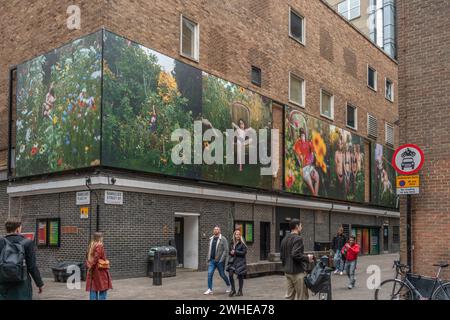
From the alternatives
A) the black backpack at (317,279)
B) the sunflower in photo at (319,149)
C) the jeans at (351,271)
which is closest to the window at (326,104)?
the sunflower in photo at (319,149)

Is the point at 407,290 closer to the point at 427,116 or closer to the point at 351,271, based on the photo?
the point at 427,116

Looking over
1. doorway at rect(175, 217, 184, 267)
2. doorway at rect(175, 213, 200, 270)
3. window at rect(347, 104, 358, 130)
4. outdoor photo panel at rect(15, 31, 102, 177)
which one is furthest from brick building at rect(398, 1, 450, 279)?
window at rect(347, 104, 358, 130)

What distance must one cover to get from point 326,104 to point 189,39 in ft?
40.6

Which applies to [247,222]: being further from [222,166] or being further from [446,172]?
[446,172]

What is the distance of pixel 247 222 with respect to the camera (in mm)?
24156

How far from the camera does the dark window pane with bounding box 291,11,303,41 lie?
29.1 meters

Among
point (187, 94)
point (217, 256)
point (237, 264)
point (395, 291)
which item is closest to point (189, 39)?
point (187, 94)

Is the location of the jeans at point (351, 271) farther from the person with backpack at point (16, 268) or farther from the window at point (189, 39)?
the window at point (189, 39)

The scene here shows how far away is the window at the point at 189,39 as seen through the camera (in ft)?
71.5

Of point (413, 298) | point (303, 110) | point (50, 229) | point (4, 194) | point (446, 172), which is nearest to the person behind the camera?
point (413, 298)

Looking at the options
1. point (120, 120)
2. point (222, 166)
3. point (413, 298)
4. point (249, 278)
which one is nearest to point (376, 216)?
point (222, 166)

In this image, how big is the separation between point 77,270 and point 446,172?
445 inches

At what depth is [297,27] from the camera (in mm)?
29547

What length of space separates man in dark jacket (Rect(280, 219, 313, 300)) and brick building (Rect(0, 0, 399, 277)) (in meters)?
8.87
